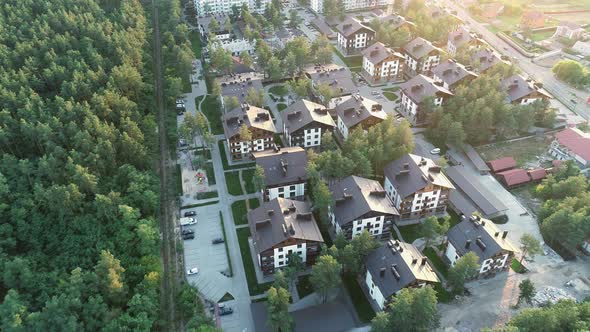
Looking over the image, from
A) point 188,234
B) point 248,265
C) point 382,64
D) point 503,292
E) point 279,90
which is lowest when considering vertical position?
point 503,292

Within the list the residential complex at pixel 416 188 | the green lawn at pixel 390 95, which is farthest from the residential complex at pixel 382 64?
the residential complex at pixel 416 188

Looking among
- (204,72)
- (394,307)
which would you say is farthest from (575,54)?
(394,307)

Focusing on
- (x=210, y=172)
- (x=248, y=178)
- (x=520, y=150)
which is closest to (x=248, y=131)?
(x=248, y=178)

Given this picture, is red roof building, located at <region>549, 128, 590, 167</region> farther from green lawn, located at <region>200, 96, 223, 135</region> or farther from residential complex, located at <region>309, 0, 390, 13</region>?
residential complex, located at <region>309, 0, 390, 13</region>

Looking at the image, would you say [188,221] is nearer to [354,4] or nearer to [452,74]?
[452,74]

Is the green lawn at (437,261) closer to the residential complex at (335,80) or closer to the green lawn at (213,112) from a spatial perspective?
the residential complex at (335,80)
